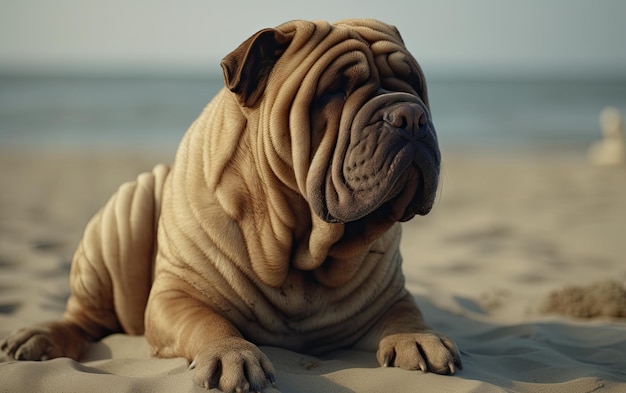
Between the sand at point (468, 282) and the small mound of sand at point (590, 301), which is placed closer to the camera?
the sand at point (468, 282)

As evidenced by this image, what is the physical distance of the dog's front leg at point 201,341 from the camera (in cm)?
261

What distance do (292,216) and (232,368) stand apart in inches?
28.9

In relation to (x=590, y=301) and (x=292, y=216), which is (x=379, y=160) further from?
(x=590, y=301)

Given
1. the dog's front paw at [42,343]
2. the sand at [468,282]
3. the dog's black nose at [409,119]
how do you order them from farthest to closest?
1. the dog's front paw at [42,343]
2. the sand at [468,282]
3. the dog's black nose at [409,119]

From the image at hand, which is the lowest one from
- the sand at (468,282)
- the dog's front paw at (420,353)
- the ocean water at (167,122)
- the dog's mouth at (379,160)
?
the ocean water at (167,122)

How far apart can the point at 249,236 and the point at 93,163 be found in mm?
9117

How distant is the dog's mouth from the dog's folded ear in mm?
445

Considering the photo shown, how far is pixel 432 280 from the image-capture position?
18.1 feet

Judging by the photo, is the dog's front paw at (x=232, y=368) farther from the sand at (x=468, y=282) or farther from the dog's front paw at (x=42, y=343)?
the dog's front paw at (x=42, y=343)

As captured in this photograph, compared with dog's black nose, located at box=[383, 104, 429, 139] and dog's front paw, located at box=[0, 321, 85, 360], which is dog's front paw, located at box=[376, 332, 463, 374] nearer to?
dog's black nose, located at box=[383, 104, 429, 139]

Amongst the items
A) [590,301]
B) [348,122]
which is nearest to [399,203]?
[348,122]

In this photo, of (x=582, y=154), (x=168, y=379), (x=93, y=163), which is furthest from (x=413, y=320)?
(x=582, y=154)

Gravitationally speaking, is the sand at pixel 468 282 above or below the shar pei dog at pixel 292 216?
below

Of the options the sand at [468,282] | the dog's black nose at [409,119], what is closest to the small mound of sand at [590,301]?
the sand at [468,282]
